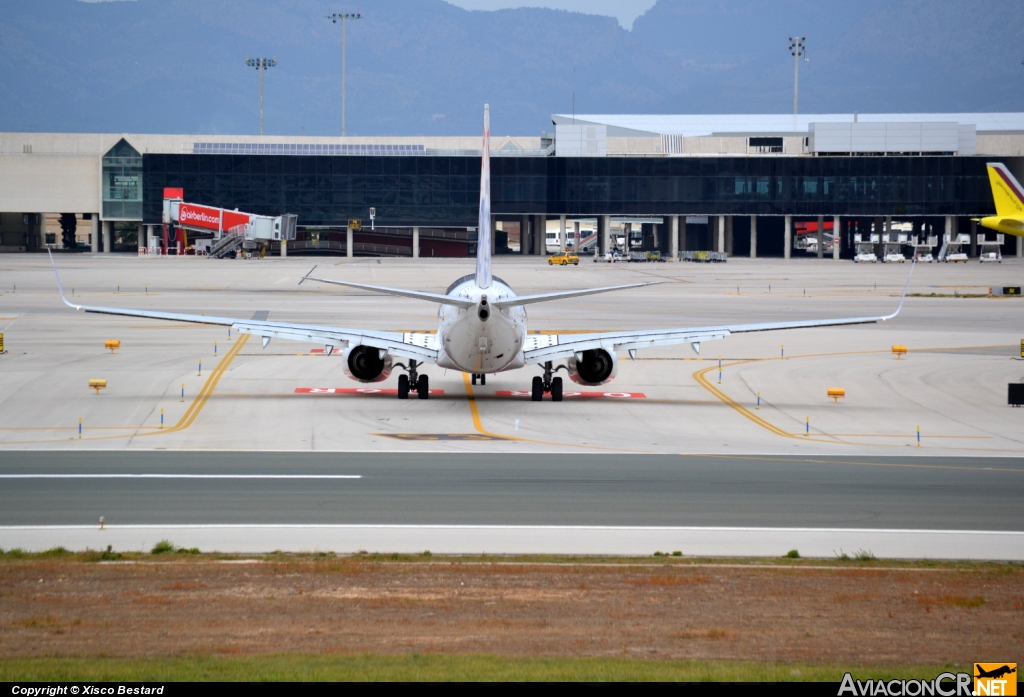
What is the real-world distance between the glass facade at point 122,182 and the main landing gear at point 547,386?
5048 inches

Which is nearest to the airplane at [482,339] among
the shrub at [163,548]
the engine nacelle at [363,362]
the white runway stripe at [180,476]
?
the engine nacelle at [363,362]

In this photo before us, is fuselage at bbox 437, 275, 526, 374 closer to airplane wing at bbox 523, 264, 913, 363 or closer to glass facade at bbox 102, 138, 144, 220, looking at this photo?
airplane wing at bbox 523, 264, 913, 363

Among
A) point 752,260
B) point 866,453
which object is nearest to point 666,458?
point 866,453

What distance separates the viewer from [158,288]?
295 feet

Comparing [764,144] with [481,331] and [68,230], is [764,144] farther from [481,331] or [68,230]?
[481,331]

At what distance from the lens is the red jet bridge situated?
147875 millimetres

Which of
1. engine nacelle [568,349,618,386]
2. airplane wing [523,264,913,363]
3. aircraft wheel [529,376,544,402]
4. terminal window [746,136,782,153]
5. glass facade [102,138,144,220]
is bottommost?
aircraft wheel [529,376,544,402]

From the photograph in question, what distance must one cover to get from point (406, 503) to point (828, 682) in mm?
12627

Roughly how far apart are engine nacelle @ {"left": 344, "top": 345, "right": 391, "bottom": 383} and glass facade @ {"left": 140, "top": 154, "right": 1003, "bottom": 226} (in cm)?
11855

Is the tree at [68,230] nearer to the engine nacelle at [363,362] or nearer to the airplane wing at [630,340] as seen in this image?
the engine nacelle at [363,362]

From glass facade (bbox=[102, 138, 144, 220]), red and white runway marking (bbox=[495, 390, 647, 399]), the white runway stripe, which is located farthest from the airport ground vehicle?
the white runway stripe

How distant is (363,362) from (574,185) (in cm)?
12173

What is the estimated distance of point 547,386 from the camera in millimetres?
40406

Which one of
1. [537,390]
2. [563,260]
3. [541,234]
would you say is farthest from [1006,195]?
[541,234]
